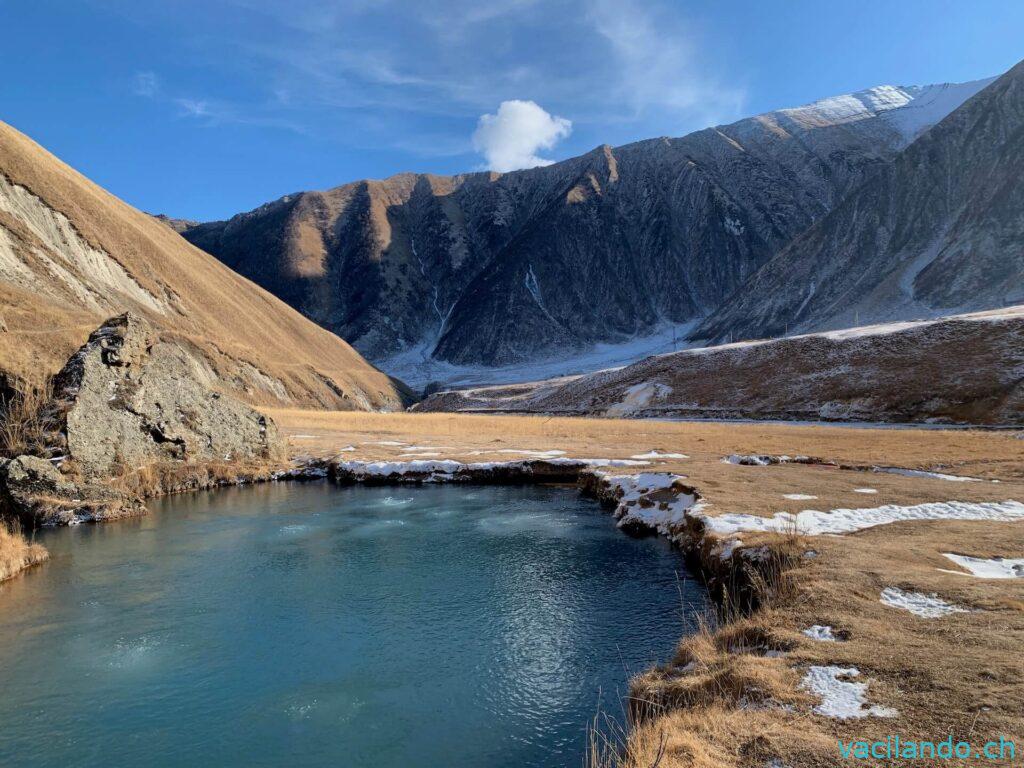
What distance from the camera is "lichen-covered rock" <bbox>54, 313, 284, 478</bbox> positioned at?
25.3 m

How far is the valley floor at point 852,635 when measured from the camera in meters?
6.07

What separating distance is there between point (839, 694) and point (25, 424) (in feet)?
94.3

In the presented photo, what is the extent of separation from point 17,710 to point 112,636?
9.41 feet

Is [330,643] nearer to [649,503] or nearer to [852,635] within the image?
[852,635]

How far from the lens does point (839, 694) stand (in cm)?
675

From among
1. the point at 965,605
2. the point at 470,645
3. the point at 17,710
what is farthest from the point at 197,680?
the point at 965,605

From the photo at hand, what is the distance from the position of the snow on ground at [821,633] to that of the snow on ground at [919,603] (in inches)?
48.9

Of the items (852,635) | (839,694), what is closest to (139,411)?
(852,635)

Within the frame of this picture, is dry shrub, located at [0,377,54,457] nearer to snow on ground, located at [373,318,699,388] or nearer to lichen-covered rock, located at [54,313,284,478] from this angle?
lichen-covered rock, located at [54,313,284,478]

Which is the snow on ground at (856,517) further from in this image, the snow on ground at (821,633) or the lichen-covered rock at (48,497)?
the lichen-covered rock at (48,497)

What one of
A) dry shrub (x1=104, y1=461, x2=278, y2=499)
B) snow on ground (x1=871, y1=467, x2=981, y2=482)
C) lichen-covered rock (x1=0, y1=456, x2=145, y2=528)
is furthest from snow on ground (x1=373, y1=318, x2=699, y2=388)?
lichen-covered rock (x1=0, y1=456, x2=145, y2=528)

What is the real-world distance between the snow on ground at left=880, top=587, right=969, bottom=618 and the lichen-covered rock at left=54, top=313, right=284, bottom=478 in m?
27.4

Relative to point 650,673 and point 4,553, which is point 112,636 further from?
point 650,673

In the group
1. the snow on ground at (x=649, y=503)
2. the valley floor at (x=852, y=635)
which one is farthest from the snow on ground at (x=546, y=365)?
the valley floor at (x=852, y=635)
